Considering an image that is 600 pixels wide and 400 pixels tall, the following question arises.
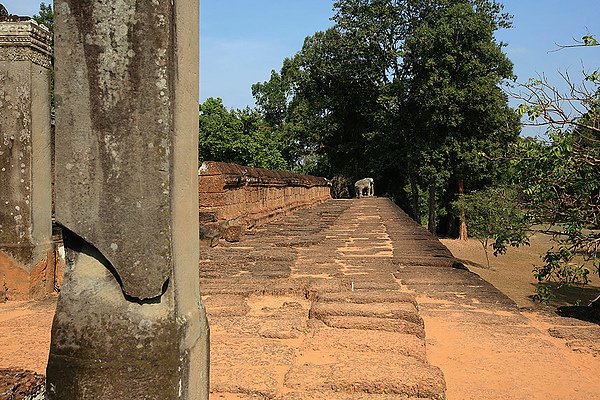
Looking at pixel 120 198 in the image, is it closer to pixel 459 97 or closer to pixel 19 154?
pixel 19 154

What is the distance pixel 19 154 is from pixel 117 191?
321 centimetres

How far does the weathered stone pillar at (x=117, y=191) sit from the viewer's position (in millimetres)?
1517

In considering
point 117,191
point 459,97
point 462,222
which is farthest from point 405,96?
point 117,191

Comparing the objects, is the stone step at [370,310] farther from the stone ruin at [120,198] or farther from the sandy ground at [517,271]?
the sandy ground at [517,271]

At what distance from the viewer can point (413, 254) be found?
5.52m

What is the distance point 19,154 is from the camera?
4.21 meters

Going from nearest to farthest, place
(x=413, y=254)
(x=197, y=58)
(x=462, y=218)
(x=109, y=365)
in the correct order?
(x=109, y=365) < (x=197, y=58) < (x=413, y=254) < (x=462, y=218)

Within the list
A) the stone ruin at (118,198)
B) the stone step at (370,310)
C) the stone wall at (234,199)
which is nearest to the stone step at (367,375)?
the stone step at (370,310)

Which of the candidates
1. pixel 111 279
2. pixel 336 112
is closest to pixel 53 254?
pixel 111 279

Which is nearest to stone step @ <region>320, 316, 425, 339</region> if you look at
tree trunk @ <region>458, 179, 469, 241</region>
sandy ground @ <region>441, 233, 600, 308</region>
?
sandy ground @ <region>441, 233, 600, 308</region>

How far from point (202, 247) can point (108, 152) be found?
14.2 ft

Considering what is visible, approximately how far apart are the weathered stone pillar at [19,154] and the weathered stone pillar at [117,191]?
306 centimetres

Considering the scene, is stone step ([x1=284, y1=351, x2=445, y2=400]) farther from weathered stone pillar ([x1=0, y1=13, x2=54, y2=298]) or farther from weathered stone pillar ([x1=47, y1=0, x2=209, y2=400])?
weathered stone pillar ([x1=0, y1=13, x2=54, y2=298])

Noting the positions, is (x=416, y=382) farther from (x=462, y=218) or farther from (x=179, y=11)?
(x=462, y=218)
